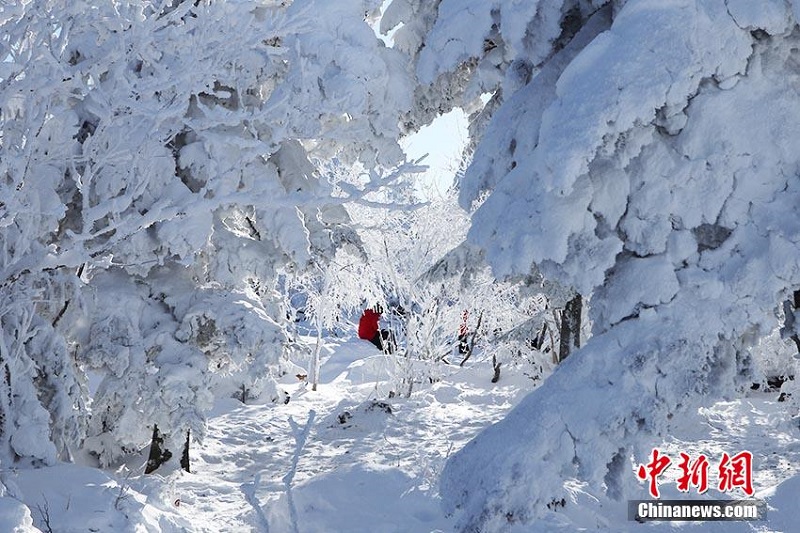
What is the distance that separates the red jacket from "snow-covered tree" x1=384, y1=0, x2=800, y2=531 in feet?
63.6

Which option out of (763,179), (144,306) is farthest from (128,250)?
(763,179)

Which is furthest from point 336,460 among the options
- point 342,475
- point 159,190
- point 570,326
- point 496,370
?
point 496,370

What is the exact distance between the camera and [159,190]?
8.73 meters

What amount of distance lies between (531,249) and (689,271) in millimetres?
970

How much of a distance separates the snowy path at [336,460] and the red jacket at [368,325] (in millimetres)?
6541

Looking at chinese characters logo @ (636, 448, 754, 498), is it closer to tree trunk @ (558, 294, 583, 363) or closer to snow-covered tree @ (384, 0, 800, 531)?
tree trunk @ (558, 294, 583, 363)

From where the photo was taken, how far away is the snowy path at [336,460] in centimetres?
813

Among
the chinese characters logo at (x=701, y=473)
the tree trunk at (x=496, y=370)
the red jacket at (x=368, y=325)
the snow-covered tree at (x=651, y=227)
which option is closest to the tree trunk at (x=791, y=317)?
the snow-covered tree at (x=651, y=227)

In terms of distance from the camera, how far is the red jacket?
79.3 feet

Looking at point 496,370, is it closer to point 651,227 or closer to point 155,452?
point 155,452

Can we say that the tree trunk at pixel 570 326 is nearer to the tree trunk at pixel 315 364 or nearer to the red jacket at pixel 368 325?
the tree trunk at pixel 315 364

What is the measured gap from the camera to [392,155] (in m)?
9.43

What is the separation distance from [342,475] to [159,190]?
13.9 ft

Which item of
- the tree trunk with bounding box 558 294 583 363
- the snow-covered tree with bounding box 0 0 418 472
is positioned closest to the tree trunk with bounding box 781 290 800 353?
the snow-covered tree with bounding box 0 0 418 472
